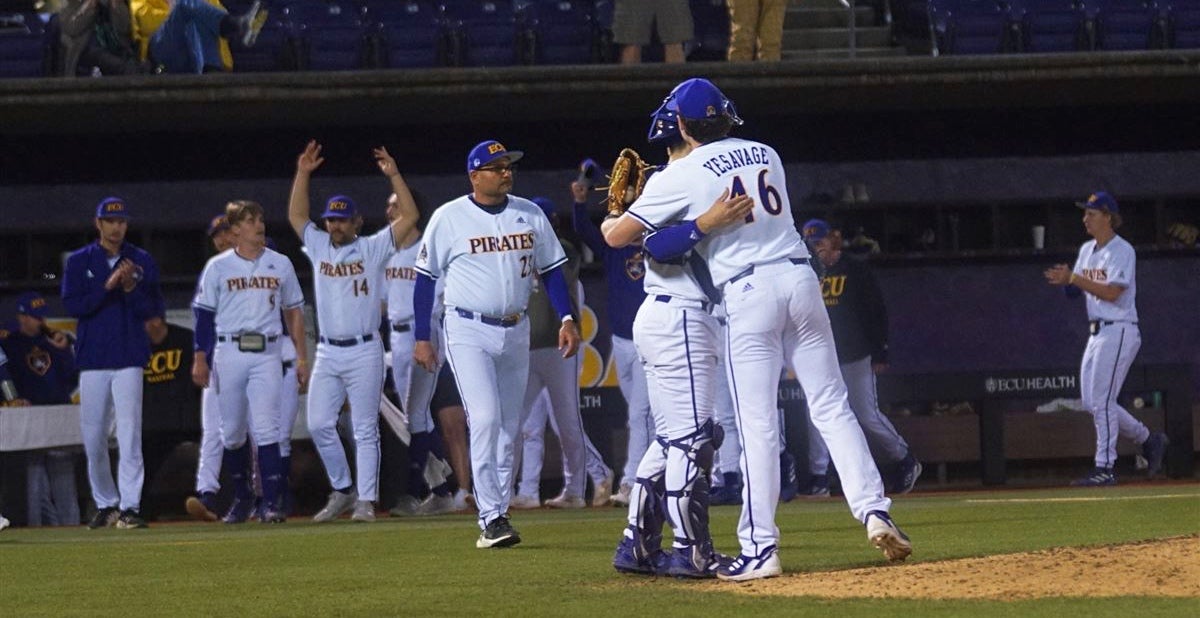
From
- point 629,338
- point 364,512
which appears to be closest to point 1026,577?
point 364,512

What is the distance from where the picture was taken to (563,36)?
16.2 meters

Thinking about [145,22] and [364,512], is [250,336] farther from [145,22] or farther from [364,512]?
[145,22]

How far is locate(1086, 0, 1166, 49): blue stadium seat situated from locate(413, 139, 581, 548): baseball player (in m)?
8.50

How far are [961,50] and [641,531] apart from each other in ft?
33.1

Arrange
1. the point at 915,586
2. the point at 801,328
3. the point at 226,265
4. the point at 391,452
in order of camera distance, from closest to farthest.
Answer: the point at 915,586 → the point at 801,328 → the point at 226,265 → the point at 391,452

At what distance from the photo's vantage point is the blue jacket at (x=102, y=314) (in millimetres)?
11430

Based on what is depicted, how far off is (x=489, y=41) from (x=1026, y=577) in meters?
10.7

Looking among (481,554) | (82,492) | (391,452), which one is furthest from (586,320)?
(481,554)

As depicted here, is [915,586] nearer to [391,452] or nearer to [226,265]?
[226,265]

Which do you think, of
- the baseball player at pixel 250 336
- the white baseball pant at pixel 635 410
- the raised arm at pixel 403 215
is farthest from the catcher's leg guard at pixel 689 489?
the baseball player at pixel 250 336

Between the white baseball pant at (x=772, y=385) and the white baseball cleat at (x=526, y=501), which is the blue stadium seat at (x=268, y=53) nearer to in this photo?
the white baseball cleat at (x=526, y=501)

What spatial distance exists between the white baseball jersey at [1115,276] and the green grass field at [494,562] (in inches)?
60.1

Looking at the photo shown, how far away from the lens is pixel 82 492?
48.4 ft

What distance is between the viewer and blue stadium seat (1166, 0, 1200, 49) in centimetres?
1591
